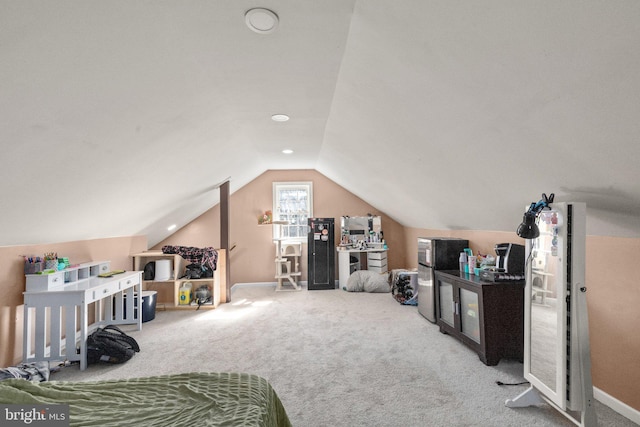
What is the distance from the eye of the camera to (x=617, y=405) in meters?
2.11

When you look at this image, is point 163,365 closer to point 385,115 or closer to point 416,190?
point 385,115

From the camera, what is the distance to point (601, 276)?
227cm

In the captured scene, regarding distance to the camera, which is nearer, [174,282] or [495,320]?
[495,320]

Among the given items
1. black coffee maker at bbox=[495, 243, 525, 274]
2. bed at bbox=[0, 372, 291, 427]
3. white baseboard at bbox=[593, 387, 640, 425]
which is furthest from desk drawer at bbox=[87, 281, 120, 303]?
white baseboard at bbox=[593, 387, 640, 425]

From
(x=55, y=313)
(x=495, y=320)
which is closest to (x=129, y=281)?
(x=55, y=313)

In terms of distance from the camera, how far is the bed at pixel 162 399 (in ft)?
3.78

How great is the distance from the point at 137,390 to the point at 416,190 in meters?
3.42

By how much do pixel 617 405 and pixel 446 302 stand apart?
1598 millimetres

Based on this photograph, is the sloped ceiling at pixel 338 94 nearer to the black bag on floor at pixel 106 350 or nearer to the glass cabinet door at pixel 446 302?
the glass cabinet door at pixel 446 302

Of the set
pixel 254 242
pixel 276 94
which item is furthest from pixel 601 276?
pixel 254 242

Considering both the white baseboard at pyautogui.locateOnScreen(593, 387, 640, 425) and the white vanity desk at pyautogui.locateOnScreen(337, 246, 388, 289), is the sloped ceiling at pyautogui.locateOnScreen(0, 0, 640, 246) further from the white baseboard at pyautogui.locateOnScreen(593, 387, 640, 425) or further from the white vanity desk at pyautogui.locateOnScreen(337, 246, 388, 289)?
the white vanity desk at pyautogui.locateOnScreen(337, 246, 388, 289)

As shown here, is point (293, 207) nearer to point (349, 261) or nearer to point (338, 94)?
point (349, 261)

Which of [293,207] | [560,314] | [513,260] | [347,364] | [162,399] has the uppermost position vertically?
[293,207]

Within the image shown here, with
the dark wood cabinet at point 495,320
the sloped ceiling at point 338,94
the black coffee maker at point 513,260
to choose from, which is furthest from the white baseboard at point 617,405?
the sloped ceiling at point 338,94
